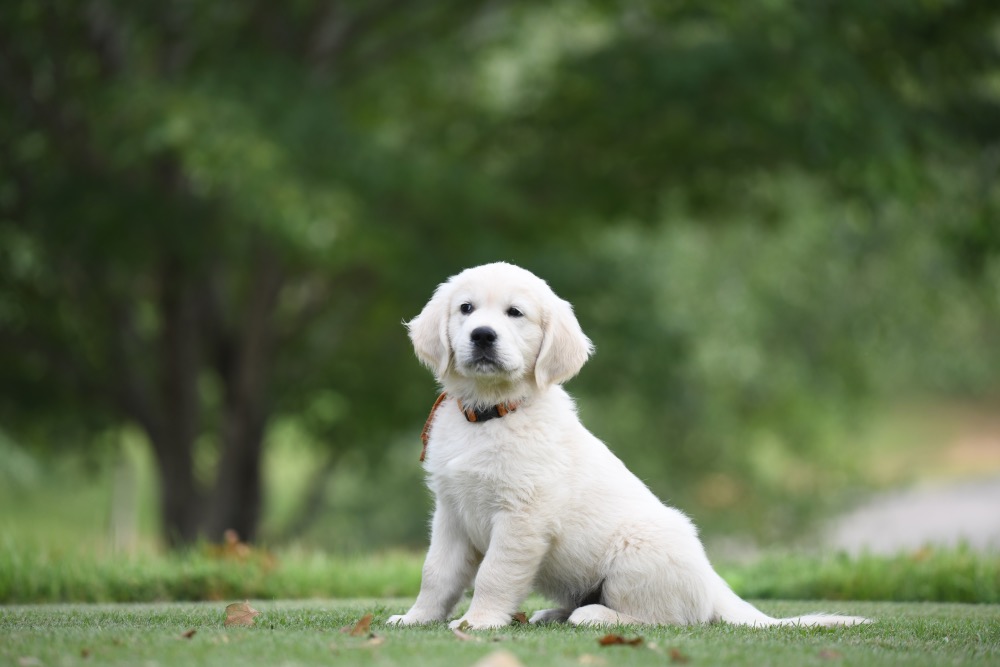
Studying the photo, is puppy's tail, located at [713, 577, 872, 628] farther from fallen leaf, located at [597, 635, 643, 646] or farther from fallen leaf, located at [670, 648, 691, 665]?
fallen leaf, located at [670, 648, 691, 665]

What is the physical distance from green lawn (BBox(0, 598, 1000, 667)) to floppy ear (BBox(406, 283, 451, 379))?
1102mm

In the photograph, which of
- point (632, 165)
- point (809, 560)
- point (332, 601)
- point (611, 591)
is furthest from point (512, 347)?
point (632, 165)

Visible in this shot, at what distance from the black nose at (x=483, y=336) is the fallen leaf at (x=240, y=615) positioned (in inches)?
56.6

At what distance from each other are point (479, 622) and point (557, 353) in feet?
3.71

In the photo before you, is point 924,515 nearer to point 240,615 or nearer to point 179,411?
→ point 179,411

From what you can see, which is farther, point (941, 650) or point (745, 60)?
point (745, 60)

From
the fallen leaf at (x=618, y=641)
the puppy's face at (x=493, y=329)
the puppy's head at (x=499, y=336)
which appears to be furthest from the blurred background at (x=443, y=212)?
the fallen leaf at (x=618, y=641)

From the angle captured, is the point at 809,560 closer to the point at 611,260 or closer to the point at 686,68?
the point at 686,68

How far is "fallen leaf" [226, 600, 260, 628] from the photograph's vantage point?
192 inches

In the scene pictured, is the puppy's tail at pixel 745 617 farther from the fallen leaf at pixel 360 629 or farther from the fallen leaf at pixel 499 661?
the fallen leaf at pixel 499 661

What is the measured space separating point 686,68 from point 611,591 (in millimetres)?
7554

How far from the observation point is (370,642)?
4.05m

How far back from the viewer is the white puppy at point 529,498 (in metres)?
4.73

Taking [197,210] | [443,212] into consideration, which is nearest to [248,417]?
[197,210]
